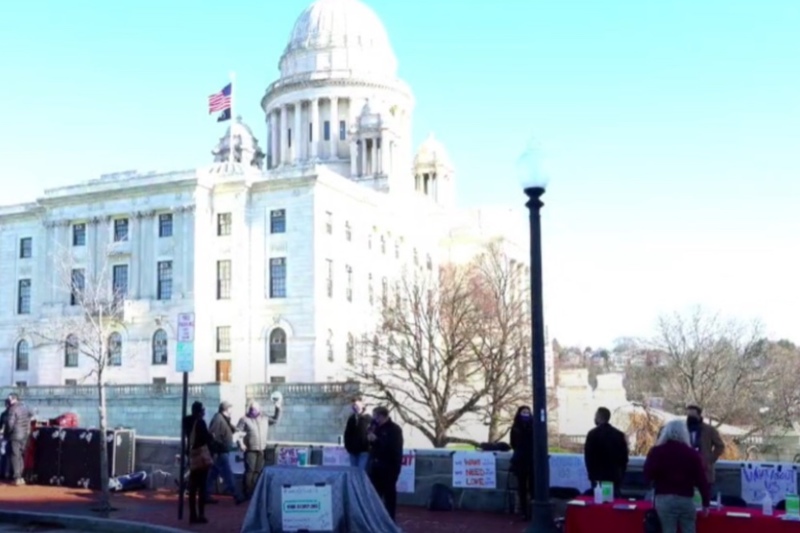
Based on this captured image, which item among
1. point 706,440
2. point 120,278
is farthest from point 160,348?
point 706,440

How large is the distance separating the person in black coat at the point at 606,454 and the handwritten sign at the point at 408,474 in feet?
17.1

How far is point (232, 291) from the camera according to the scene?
62.9 meters

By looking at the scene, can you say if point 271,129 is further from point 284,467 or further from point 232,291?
point 284,467

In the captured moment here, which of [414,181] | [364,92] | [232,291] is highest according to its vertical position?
[364,92]

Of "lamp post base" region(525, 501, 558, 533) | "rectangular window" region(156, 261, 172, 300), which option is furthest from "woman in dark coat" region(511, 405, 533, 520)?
"rectangular window" region(156, 261, 172, 300)

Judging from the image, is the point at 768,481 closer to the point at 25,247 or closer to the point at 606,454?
the point at 606,454

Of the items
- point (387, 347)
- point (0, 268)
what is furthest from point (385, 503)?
point (0, 268)

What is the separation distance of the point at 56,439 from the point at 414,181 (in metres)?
72.3

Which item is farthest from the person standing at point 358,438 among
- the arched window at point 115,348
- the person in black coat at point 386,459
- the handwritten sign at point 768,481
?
the arched window at point 115,348

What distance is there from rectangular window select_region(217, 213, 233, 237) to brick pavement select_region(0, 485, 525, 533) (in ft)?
137

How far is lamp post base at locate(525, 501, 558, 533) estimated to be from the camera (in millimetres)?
12516

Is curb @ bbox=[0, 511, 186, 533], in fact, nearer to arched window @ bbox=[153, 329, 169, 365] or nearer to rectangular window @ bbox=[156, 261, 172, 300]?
arched window @ bbox=[153, 329, 169, 365]

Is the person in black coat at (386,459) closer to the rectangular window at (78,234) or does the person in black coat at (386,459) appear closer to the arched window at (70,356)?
the arched window at (70,356)

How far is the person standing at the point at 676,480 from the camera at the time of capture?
11.1 meters
